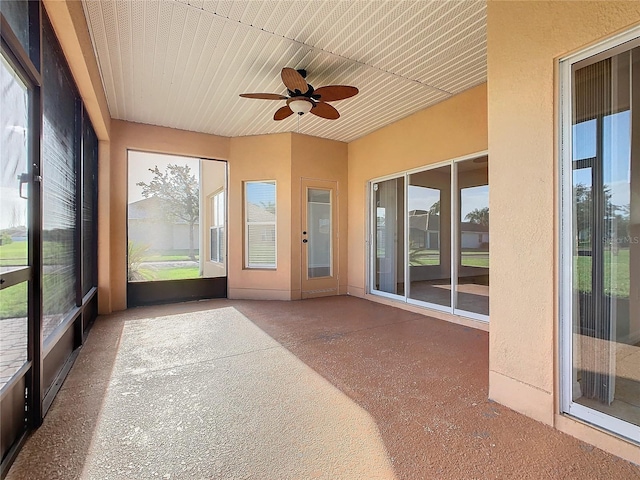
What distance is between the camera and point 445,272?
A: 4.46 m

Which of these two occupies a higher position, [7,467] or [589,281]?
[589,281]

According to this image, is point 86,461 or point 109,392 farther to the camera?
point 109,392

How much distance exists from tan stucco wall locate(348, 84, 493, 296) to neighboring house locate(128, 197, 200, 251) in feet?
10.3

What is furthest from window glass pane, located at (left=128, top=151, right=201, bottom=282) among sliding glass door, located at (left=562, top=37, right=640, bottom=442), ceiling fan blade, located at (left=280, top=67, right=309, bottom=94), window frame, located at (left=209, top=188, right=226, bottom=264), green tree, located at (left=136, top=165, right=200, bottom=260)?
sliding glass door, located at (left=562, top=37, right=640, bottom=442)

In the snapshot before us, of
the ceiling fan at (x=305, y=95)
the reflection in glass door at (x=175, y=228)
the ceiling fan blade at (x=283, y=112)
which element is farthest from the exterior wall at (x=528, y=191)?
the reflection in glass door at (x=175, y=228)

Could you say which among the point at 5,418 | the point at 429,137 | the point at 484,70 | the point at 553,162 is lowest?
the point at 5,418

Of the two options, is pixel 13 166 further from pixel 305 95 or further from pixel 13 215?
pixel 305 95

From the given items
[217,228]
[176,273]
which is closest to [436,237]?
[217,228]

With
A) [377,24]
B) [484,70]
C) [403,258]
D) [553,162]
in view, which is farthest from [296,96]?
[403,258]

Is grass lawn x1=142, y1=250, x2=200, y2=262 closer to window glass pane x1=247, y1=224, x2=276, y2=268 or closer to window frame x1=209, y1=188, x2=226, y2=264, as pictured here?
window frame x1=209, y1=188, x2=226, y2=264

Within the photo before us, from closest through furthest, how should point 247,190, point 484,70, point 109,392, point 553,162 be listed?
point 553,162 < point 109,392 < point 484,70 < point 247,190

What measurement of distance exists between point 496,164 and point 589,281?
0.88m

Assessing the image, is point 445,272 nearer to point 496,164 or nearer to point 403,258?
point 403,258

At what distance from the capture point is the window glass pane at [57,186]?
A: 2217 millimetres
